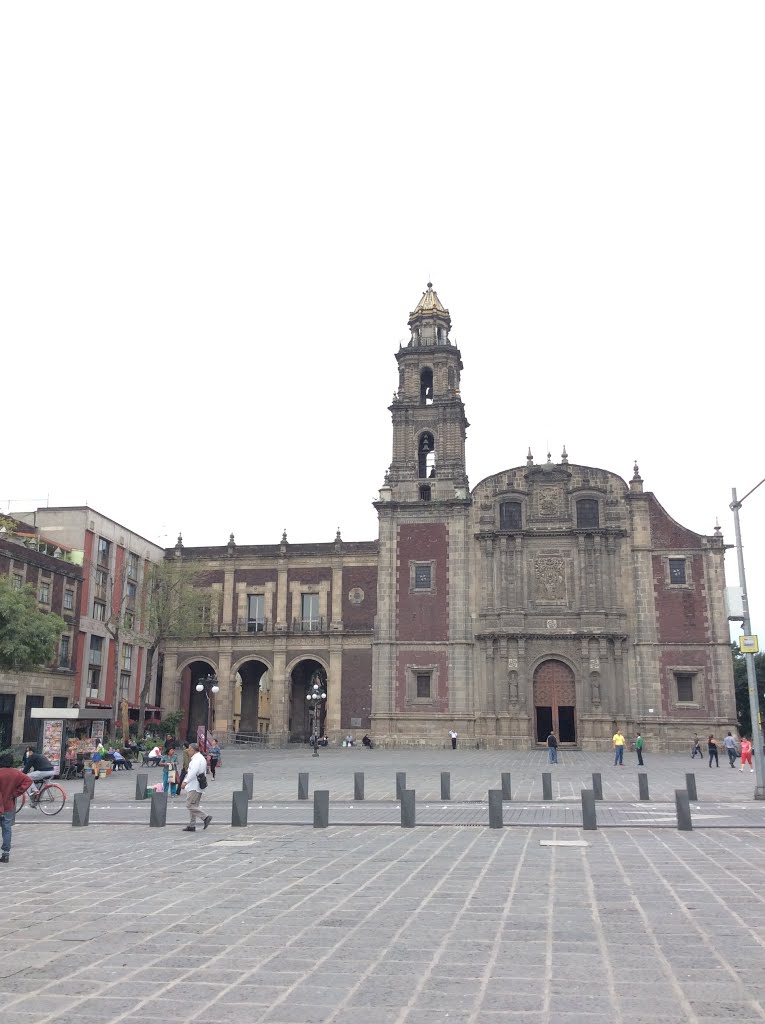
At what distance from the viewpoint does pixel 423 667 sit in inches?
1944

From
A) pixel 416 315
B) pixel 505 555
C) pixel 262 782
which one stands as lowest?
pixel 262 782

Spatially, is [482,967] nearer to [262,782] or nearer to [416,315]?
[262,782]

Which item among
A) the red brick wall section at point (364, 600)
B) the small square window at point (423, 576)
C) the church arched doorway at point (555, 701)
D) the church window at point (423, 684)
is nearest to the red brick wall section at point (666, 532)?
the church arched doorway at point (555, 701)

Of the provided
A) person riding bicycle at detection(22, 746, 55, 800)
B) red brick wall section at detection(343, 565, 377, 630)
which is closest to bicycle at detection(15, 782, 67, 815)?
person riding bicycle at detection(22, 746, 55, 800)

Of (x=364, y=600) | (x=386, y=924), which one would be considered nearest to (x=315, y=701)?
(x=364, y=600)

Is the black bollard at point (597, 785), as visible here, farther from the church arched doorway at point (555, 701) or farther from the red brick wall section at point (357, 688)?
the red brick wall section at point (357, 688)

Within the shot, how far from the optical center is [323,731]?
2312 inches

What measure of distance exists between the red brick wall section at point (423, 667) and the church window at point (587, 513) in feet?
35.6

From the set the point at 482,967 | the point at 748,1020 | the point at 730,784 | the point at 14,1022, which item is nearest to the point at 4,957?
the point at 14,1022

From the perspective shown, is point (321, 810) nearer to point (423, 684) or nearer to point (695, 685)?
point (423, 684)

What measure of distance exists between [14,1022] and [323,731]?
177ft

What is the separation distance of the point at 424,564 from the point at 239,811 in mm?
34822

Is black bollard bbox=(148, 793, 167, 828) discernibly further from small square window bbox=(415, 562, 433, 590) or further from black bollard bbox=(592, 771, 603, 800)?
small square window bbox=(415, 562, 433, 590)

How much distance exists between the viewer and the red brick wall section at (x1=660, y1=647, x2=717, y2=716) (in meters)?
47.0
